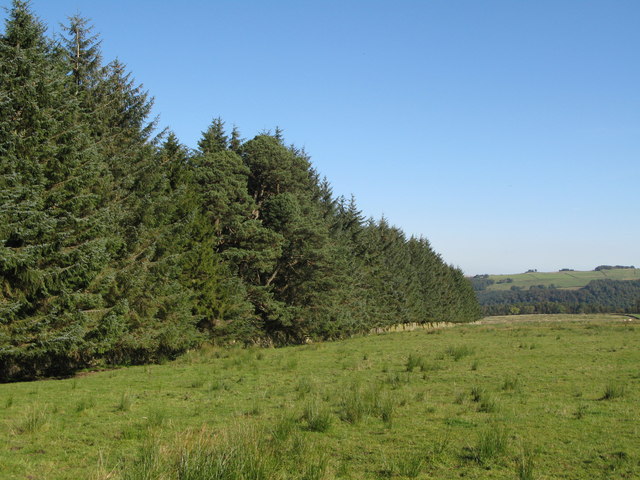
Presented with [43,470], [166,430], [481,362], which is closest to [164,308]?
[481,362]

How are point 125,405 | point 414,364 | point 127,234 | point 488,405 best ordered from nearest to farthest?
point 488,405 < point 125,405 < point 414,364 < point 127,234

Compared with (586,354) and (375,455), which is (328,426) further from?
(586,354)

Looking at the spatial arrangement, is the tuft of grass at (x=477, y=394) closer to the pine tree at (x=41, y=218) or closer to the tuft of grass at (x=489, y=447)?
the tuft of grass at (x=489, y=447)

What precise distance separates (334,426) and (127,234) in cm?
1826

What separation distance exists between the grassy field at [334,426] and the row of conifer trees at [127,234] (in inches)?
145

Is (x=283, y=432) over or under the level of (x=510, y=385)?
over

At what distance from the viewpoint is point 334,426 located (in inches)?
330

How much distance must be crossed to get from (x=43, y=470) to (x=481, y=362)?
49.3 feet

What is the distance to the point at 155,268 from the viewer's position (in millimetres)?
23281

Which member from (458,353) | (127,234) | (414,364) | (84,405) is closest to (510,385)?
(414,364)

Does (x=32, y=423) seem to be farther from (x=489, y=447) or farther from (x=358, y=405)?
(x=489, y=447)

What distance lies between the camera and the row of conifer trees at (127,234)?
15.6 m

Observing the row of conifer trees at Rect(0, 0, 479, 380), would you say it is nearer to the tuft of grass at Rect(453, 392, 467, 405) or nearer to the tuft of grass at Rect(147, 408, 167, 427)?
the tuft of grass at Rect(147, 408, 167, 427)

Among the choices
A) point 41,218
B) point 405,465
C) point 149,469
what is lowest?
point 405,465
